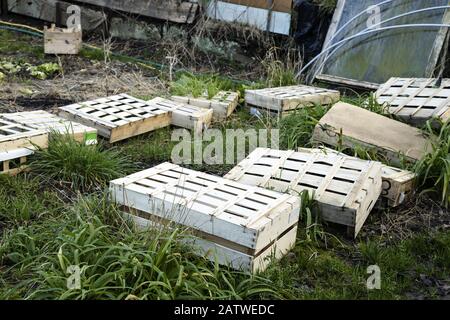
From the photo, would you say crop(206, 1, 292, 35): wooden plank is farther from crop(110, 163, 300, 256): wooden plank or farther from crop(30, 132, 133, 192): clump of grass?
crop(110, 163, 300, 256): wooden plank

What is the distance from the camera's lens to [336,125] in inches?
195

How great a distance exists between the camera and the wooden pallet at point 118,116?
5.21 m

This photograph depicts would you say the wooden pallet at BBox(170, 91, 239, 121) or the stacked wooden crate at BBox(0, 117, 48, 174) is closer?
the stacked wooden crate at BBox(0, 117, 48, 174)

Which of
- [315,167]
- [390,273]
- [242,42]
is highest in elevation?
[242,42]

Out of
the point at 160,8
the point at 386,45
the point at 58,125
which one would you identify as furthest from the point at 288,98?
the point at 160,8

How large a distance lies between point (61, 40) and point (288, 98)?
3582 millimetres

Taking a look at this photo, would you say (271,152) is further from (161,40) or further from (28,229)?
(161,40)

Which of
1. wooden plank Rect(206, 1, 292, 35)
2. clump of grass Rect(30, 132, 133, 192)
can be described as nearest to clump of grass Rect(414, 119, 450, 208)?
clump of grass Rect(30, 132, 133, 192)

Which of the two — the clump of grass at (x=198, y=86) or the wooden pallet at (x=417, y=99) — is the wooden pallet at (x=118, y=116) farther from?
the wooden pallet at (x=417, y=99)

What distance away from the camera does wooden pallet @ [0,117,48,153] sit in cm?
440

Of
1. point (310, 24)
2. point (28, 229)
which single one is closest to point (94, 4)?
point (310, 24)

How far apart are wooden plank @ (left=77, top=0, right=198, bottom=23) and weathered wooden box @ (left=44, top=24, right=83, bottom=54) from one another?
3.03ft
